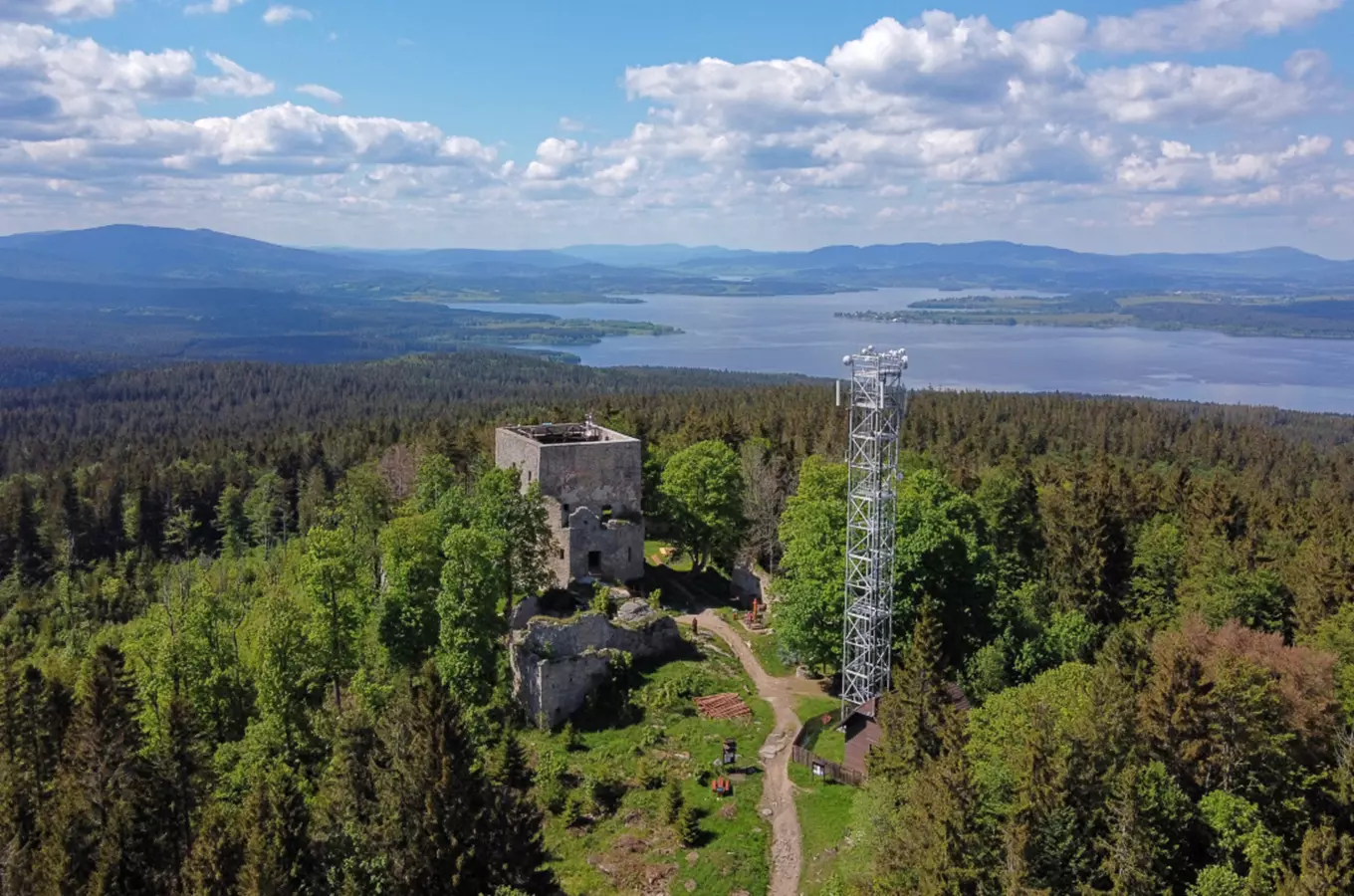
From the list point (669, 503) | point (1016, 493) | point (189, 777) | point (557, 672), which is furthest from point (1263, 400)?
point (189, 777)

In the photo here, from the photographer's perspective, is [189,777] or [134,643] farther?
[134,643]

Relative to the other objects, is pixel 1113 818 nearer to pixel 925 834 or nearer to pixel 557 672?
pixel 925 834

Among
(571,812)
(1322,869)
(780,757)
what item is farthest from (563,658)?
(1322,869)

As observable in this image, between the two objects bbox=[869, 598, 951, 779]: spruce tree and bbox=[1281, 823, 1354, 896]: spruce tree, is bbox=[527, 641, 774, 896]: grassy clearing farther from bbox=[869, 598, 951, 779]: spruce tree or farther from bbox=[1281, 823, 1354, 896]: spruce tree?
bbox=[1281, 823, 1354, 896]: spruce tree

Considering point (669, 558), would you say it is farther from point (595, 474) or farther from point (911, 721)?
point (911, 721)

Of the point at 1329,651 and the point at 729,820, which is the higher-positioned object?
the point at 1329,651
